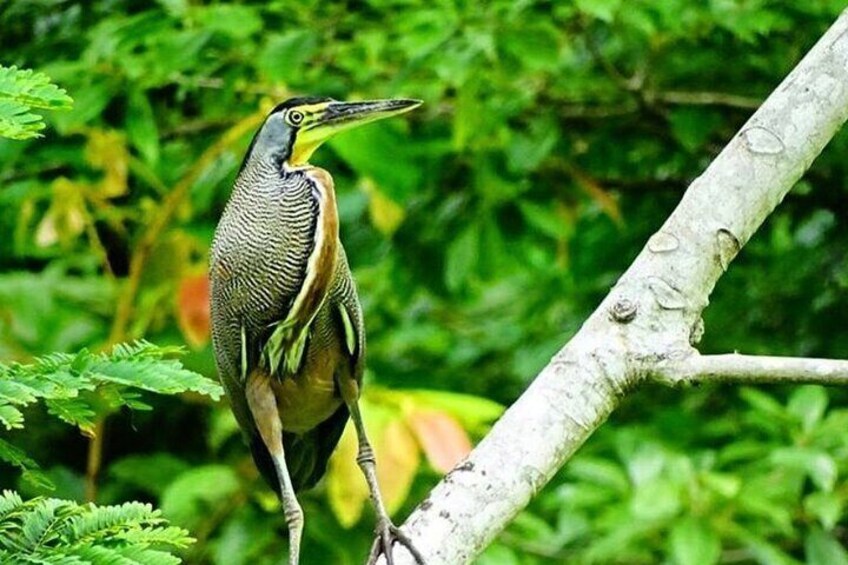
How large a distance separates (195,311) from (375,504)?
1.27m

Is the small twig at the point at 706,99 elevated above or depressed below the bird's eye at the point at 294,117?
below

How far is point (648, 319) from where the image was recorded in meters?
1.78

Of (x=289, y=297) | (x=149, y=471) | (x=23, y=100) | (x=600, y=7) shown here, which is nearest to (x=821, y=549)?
(x=600, y=7)

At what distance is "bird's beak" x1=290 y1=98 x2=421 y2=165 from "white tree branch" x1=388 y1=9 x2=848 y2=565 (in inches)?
14.7

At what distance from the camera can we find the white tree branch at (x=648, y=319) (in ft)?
5.48

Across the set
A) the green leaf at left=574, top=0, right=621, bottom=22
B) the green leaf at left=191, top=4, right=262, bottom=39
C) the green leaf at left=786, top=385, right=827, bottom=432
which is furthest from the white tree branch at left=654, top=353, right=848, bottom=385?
the green leaf at left=191, top=4, right=262, bottom=39

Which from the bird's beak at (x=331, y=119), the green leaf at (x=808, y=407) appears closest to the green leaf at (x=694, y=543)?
the green leaf at (x=808, y=407)

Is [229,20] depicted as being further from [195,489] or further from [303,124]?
[303,124]

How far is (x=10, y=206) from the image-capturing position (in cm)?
336

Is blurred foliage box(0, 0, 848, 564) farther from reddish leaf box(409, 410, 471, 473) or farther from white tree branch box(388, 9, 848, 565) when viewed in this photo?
white tree branch box(388, 9, 848, 565)

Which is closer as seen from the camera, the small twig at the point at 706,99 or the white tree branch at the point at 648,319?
the white tree branch at the point at 648,319

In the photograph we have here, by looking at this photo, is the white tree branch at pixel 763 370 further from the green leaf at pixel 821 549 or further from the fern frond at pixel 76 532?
the green leaf at pixel 821 549

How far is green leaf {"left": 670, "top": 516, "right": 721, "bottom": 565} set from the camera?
291 cm

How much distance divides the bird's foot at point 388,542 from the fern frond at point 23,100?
591 mm
